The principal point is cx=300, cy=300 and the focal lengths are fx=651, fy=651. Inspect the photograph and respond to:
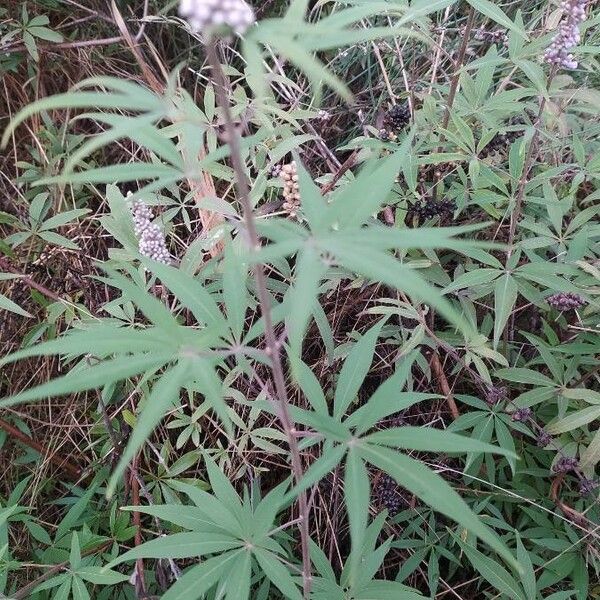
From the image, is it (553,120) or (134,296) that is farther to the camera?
(553,120)

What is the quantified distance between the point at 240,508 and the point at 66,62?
1.95m

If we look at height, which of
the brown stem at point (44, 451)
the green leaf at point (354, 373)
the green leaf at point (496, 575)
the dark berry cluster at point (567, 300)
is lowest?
the brown stem at point (44, 451)

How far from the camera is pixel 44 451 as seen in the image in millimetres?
1770

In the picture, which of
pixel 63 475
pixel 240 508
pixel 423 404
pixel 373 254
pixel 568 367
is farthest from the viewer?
pixel 63 475

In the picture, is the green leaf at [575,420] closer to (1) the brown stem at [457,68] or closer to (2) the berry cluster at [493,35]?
(1) the brown stem at [457,68]

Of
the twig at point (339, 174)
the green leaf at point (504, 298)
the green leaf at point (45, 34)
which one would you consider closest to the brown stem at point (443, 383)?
the green leaf at point (504, 298)

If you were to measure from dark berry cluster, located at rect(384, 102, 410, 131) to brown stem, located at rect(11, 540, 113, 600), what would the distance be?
1.22 meters

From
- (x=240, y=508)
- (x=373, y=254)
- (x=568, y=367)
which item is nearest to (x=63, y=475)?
(x=240, y=508)

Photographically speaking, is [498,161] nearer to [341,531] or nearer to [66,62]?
[341,531]

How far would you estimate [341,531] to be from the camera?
1.63 metres

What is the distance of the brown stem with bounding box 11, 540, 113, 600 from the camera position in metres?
1.27

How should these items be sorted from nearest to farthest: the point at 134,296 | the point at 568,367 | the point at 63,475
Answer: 1. the point at 134,296
2. the point at 568,367
3. the point at 63,475

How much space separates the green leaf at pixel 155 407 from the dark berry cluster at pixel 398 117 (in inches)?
42.5

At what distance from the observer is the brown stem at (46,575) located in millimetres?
1274
